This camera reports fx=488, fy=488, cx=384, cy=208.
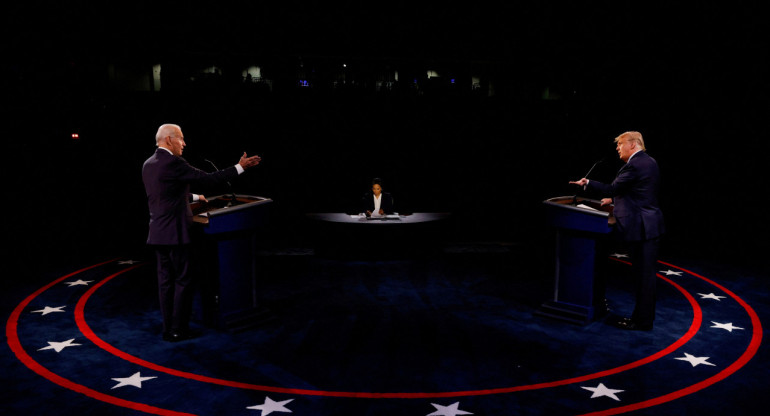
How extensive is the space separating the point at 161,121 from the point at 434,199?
5989 millimetres

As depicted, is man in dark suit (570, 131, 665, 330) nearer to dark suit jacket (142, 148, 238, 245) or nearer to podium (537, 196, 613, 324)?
podium (537, 196, 613, 324)

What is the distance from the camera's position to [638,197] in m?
4.46

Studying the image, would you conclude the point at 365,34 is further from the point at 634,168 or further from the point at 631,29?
the point at 634,168

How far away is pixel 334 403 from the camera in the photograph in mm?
3209

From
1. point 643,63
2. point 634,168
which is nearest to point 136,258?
point 634,168

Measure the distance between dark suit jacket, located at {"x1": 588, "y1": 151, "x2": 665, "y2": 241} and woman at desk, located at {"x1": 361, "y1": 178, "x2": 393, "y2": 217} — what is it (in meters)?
3.96

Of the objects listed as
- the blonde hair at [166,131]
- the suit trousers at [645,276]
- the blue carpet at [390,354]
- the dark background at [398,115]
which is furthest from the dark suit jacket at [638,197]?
the dark background at [398,115]

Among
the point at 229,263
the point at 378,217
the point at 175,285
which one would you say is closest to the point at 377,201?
the point at 378,217

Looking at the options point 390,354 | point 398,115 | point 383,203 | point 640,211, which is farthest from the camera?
point 398,115

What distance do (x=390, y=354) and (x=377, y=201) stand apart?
14.1 feet

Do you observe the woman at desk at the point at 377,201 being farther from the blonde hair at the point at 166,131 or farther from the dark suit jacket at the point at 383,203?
the blonde hair at the point at 166,131

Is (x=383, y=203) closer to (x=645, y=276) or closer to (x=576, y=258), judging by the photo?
(x=576, y=258)

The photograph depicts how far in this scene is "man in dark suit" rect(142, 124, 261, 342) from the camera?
4023mm

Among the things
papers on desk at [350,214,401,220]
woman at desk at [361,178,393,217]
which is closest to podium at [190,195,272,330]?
papers on desk at [350,214,401,220]
